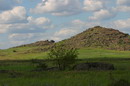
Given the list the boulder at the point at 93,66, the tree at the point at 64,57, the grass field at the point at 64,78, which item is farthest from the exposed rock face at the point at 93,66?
the grass field at the point at 64,78

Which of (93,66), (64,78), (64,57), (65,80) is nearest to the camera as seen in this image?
(65,80)

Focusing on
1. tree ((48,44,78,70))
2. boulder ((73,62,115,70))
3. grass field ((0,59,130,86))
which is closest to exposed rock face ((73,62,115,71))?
boulder ((73,62,115,70))

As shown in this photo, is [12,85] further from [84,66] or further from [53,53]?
[53,53]

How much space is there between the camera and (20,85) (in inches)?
1070

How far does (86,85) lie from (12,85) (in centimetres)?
652

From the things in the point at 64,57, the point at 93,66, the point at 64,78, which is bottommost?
the point at 93,66

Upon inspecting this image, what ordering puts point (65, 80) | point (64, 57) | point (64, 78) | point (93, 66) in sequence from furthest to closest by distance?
1. point (64, 57)
2. point (93, 66)
3. point (64, 78)
4. point (65, 80)

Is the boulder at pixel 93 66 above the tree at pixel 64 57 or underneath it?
underneath

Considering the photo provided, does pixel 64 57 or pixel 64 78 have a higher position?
pixel 64 57

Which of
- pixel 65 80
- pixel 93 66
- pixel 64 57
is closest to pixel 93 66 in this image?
pixel 93 66

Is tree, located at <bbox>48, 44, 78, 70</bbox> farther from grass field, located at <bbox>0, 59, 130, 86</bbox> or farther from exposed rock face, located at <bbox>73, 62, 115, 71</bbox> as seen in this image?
grass field, located at <bbox>0, 59, 130, 86</bbox>

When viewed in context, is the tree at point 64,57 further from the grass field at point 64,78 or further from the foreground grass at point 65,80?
the foreground grass at point 65,80

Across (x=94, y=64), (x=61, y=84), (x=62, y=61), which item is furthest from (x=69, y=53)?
Result: (x=61, y=84)

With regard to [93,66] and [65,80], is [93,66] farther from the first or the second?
[65,80]
